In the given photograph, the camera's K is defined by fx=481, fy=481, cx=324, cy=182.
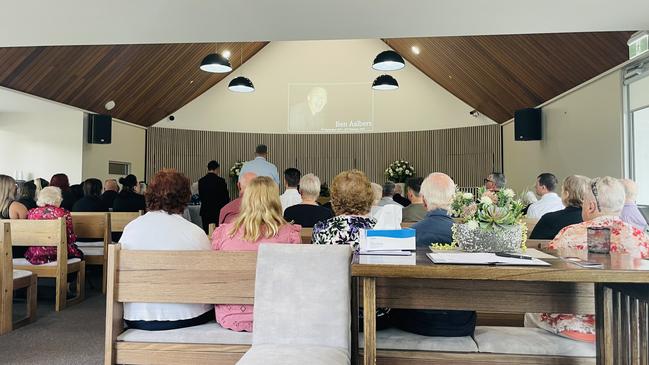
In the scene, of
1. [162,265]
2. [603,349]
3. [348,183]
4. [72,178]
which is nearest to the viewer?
[603,349]

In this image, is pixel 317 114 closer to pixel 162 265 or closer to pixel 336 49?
pixel 336 49

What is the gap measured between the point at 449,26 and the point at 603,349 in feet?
10.9

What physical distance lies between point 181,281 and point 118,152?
9113mm

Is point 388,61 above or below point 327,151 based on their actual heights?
above

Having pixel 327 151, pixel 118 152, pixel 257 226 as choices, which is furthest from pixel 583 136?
pixel 118 152

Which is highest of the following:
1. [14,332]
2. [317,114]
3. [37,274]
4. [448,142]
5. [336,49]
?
[336,49]

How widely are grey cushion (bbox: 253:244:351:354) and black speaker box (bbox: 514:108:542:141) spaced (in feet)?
23.9

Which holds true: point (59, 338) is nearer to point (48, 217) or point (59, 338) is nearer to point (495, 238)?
point (48, 217)

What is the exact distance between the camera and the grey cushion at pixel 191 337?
2.11 meters

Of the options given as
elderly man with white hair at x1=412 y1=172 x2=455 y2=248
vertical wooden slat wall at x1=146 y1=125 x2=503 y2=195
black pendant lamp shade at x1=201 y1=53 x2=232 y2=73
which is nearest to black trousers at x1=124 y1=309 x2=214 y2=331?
elderly man with white hair at x1=412 y1=172 x2=455 y2=248

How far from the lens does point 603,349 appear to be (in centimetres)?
182

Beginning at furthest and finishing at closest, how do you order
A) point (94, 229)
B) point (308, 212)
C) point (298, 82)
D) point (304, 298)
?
point (298, 82) < point (94, 229) < point (308, 212) < point (304, 298)

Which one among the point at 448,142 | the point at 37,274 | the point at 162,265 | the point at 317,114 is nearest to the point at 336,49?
the point at 317,114

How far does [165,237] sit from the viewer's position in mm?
2369
